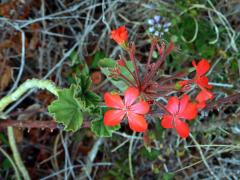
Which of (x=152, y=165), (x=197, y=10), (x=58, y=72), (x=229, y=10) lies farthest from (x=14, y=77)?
(x=229, y=10)

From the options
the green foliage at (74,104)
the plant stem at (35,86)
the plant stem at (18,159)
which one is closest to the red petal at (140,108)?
the green foliage at (74,104)

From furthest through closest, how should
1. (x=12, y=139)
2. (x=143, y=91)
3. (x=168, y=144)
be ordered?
1. (x=168, y=144)
2. (x=12, y=139)
3. (x=143, y=91)

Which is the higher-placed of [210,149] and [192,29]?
[192,29]

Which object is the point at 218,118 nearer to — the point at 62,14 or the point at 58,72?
the point at 58,72

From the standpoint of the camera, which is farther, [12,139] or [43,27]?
[43,27]

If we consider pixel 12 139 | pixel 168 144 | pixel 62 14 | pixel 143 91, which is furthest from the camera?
pixel 62 14

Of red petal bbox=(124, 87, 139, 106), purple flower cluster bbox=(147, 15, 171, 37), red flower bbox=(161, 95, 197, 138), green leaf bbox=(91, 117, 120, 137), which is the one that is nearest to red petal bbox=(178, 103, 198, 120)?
red flower bbox=(161, 95, 197, 138)

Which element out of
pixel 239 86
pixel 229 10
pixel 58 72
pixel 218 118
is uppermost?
pixel 229 10

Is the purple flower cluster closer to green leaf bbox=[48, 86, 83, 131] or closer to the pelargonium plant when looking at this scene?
the pelargonium plant

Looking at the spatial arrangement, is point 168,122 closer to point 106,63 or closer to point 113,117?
point 113,117
